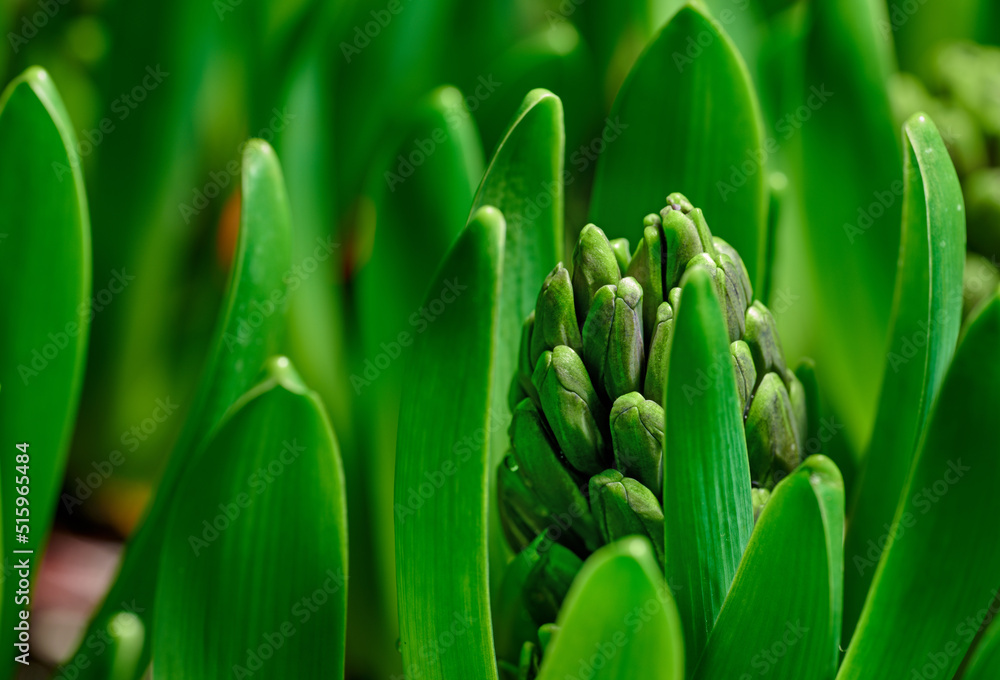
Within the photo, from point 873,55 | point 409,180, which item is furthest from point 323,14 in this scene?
point 873,55

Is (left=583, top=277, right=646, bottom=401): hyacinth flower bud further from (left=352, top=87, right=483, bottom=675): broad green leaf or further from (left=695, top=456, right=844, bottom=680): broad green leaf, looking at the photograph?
(left=352, top=87, right=483, bottom=675): broad green leaf

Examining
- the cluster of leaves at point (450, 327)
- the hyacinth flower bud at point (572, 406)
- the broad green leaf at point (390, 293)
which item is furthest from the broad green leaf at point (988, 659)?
the broad green leaf at point (390, 293)

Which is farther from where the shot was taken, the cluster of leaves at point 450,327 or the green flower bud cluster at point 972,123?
the green flower bud cluster at point 972,123

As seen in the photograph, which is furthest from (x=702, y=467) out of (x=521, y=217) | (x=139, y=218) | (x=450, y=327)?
(x=139, y=218)

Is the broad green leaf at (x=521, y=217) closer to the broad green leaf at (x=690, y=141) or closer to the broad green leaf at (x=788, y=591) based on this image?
the broad green leaf at (x=690, y=141)

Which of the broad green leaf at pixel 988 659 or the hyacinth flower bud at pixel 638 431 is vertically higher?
the hyacinth flower bud at pixel 638 431
